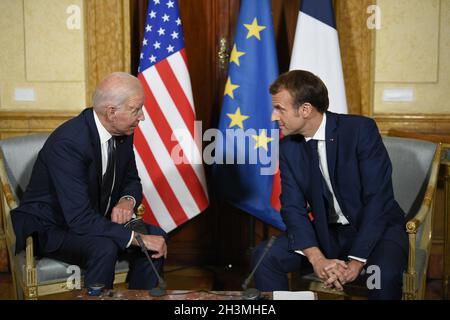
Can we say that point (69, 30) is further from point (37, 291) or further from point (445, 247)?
point (445, 247)

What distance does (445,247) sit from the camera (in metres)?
3.60

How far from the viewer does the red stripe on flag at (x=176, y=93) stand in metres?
3.76

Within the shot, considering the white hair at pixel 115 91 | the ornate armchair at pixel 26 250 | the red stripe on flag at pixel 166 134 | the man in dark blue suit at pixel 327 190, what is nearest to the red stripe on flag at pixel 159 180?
the red stripe on flag at pixel 166 134

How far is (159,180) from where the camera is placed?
→ 3768 mm

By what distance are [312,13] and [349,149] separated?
4.00ft

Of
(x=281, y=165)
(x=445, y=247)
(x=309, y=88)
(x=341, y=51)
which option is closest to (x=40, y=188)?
(x=281, y=165)

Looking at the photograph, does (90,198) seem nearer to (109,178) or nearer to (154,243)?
(109,178)

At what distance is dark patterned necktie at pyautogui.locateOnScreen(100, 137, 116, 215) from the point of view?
2.87 m

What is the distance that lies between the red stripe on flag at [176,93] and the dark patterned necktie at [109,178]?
0.93 meters

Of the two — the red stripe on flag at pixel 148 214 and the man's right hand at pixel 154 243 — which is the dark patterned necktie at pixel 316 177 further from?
the red stripe on flag at pixel 148 214

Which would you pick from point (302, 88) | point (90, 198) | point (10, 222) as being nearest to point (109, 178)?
point (90, 198)

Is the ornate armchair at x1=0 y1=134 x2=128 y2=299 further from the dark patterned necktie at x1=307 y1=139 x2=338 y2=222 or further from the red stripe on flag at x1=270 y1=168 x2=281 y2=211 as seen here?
the red stripe on flag at x1=270 y1=168 x2=281 y2=211

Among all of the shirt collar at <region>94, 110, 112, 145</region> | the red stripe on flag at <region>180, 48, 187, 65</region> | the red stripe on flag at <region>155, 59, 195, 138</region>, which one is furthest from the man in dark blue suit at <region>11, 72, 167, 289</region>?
the red stripe on flag at <region>180, 48, 187, 65</region>

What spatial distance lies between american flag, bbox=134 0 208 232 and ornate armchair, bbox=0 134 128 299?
726mm
